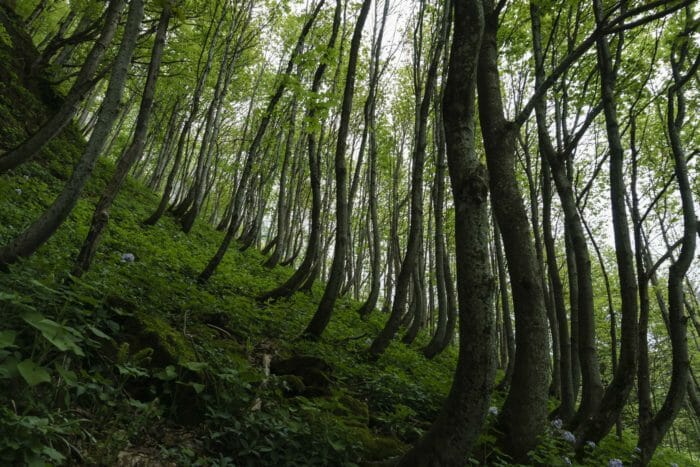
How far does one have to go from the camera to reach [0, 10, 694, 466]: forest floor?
1.88 metres

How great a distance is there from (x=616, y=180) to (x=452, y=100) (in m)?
2.91

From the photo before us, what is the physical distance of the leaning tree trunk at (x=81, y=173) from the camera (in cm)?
314

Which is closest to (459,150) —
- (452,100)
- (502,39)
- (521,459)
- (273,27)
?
(452,100)

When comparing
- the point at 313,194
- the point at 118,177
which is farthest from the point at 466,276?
the point at 313,194

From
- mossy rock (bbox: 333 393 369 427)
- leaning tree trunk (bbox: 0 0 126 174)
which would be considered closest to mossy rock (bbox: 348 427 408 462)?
mossy rock (bbox: 333 393 369 427)

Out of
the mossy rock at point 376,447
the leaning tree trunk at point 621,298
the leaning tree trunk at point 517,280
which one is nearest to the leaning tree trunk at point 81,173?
the mossy rock at point 376,447

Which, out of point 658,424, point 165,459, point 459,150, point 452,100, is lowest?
point 165,459

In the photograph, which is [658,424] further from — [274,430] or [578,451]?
[274,430]

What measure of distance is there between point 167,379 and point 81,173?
1918mm

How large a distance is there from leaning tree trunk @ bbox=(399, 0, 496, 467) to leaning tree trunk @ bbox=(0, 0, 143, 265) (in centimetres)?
281

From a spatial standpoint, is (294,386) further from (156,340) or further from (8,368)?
(8,368)

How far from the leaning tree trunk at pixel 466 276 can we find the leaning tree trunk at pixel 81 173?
2.81m

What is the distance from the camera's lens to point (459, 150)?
2668 millimetres

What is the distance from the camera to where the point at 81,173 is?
10.7 feet
